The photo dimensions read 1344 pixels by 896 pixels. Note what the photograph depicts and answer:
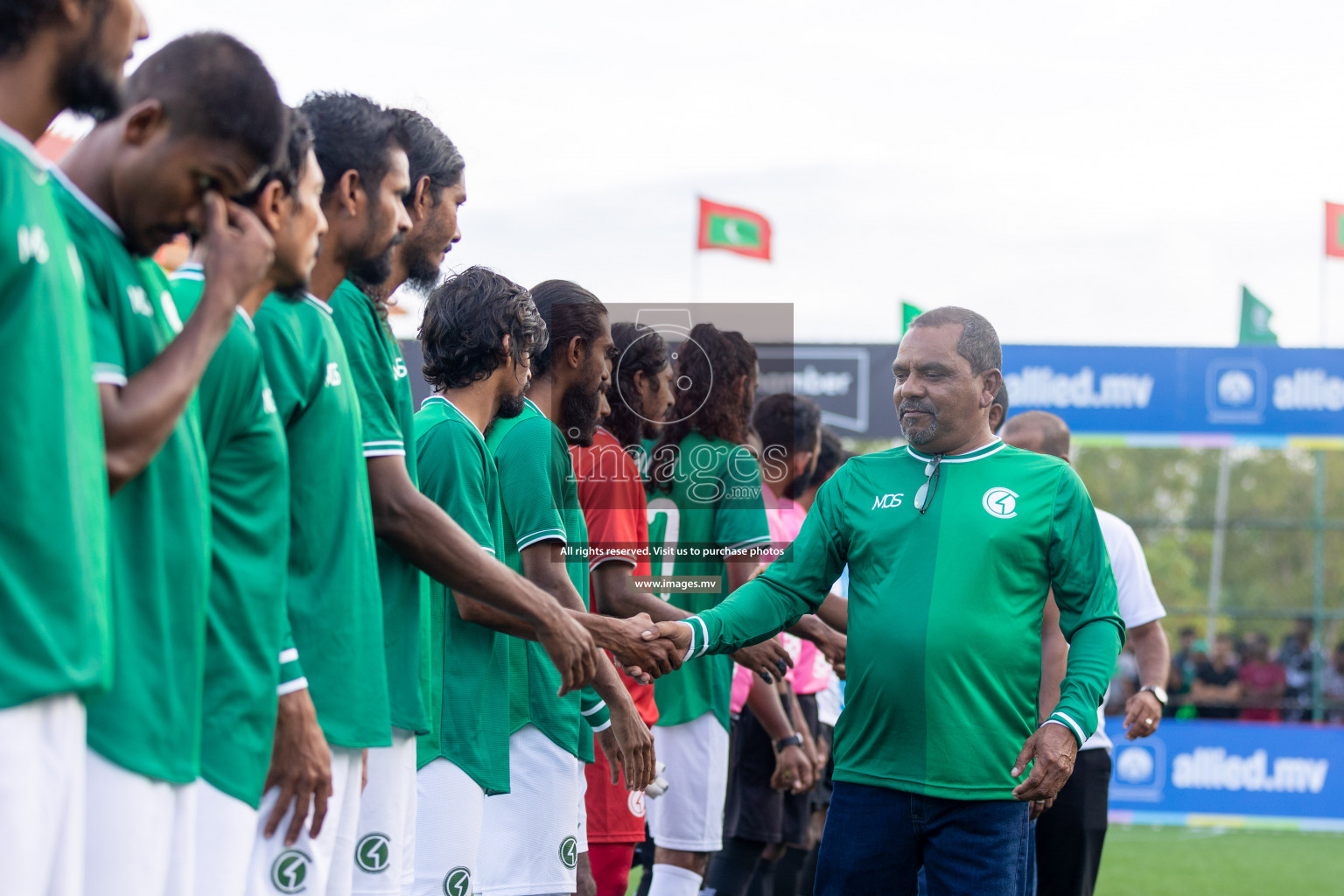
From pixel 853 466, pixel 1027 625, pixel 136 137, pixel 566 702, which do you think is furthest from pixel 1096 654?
pixel 136 137

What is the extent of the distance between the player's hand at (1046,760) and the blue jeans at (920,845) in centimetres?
13

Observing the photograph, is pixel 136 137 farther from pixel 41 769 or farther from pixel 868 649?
pixel 868 649

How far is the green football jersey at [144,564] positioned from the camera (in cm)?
196

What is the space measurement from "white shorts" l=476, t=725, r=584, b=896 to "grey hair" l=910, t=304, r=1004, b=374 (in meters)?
1.69

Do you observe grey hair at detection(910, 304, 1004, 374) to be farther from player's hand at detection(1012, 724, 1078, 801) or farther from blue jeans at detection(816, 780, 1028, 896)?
blue jeans at detection(816, 780, 1028, 896)

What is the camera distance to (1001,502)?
12.7 ft

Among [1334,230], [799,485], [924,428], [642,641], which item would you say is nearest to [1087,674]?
[924,428]

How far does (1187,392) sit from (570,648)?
12.1 metres

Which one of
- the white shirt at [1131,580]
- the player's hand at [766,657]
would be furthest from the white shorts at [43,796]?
the white shirt at [1131,580]

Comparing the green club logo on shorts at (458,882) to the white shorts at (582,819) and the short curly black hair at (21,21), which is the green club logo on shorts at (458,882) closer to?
the white shorts at (582,819)

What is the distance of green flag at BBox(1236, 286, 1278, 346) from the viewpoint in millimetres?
16469

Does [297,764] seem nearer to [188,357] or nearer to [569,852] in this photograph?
[188,357]

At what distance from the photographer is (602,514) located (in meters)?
4.74

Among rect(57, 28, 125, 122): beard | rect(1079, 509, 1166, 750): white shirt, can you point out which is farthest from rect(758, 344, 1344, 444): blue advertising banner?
rect(57, 28, 125, 122): beard
